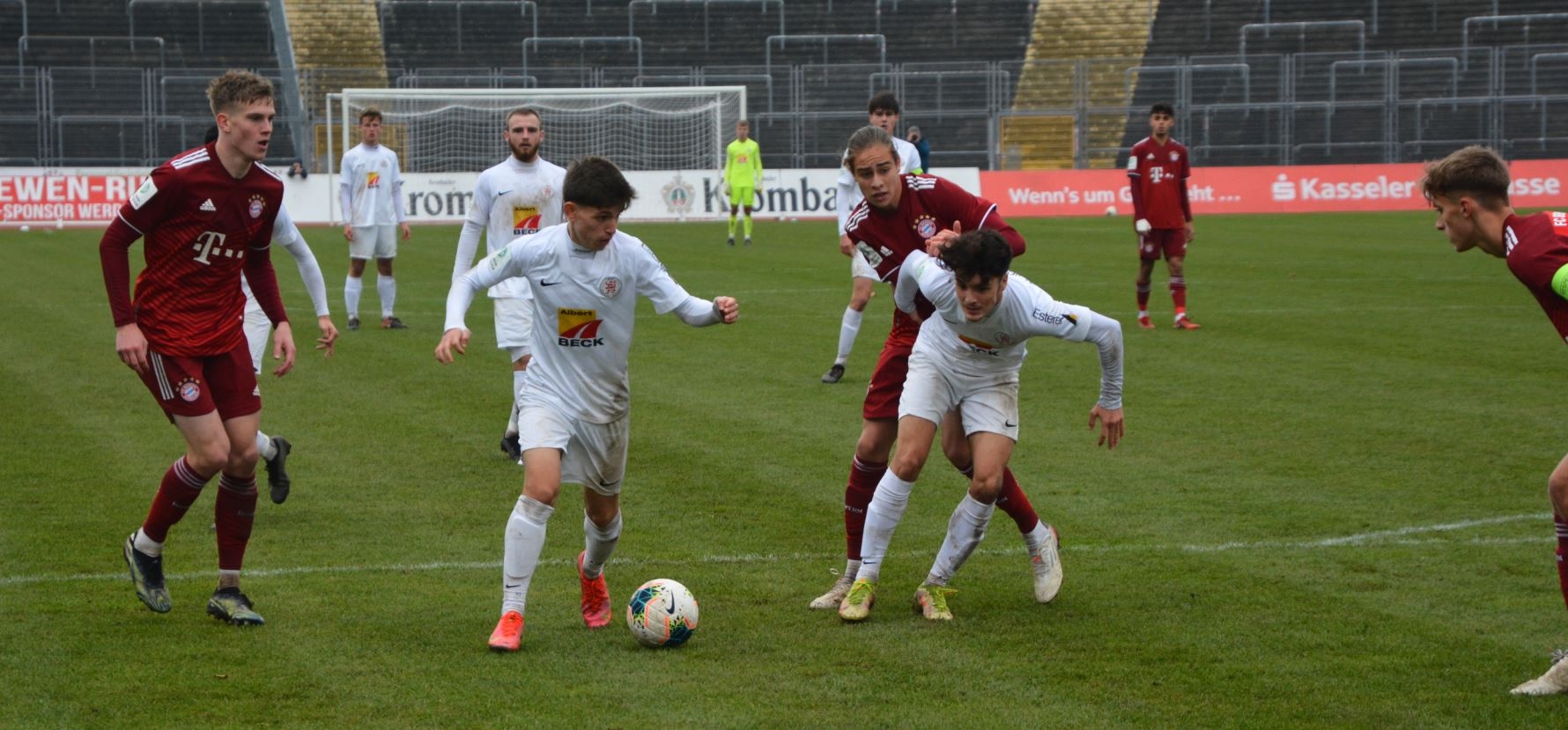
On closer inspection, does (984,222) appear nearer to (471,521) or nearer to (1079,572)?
(1079,572)

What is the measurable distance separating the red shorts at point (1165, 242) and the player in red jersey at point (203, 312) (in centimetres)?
1096

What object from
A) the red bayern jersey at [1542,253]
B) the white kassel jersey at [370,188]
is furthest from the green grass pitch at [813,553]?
the white kassel jersey at [370,188]

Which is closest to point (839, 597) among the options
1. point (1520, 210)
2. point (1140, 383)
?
point (1140, 383)

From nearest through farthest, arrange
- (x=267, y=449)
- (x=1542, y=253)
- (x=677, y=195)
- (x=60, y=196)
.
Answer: (x=1542, y=253), (x=267, y=449), (x=60, y=196), (x=677, y=195)

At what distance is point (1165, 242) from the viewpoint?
1612cm

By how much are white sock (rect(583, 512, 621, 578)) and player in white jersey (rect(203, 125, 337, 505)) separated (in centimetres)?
127

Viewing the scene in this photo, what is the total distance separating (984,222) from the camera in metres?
6.78

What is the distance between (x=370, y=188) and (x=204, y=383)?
10995 millimetres

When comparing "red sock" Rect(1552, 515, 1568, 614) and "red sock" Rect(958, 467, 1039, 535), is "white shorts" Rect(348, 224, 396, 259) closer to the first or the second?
"red sock" Rect(958, 467, 1039, 535)

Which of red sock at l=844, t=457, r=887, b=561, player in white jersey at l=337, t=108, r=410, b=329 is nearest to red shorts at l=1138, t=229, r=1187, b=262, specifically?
player in white jersey at l=337, t=108, r=410, b=329

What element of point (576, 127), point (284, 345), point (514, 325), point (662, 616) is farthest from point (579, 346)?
point (576, 127)

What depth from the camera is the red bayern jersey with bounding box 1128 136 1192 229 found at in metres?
16.0

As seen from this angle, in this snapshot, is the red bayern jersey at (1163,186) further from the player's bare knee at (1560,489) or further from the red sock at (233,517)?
the red sock at (233,517)

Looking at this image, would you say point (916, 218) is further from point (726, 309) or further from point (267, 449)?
point (267, 449)
